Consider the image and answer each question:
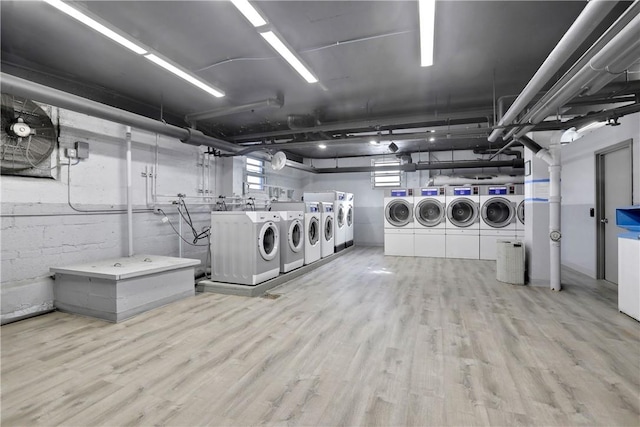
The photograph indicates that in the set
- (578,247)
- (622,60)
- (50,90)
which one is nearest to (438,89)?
(622,60)

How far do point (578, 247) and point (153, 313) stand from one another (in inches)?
282

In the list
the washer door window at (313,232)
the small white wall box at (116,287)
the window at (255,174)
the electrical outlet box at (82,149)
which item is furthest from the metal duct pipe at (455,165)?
the electrical outlet box at (82,149)

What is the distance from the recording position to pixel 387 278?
512 centimetres

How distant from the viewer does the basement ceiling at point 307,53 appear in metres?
2.59

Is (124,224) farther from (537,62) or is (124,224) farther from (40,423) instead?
(537,62)

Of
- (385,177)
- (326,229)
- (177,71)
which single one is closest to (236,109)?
(177,71)

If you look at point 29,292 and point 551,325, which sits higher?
point 29,292

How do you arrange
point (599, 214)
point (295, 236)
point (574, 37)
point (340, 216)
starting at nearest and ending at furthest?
point (574, 37)
point (599, 214)
point (295, 236)
point (340, 216)

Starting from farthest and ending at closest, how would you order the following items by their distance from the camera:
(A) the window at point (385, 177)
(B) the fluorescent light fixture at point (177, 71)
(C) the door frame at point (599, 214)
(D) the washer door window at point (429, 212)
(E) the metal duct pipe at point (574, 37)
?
(A) the window at point (385, 177)
(D) the washer door window at point (429, 212)
(C) the door frame at point (599, 214)
(B) the fluorescent light fixture at point (177, 71)
(E) the metal duct pipe at point (574, 37)

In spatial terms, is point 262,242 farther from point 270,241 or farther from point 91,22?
point 91,22

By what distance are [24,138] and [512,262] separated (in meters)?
6.83

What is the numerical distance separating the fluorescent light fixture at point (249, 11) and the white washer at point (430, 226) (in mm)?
6051

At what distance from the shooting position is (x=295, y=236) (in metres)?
5.38

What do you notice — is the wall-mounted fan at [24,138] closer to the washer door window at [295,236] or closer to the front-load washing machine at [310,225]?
the washer door window at [295,236]
